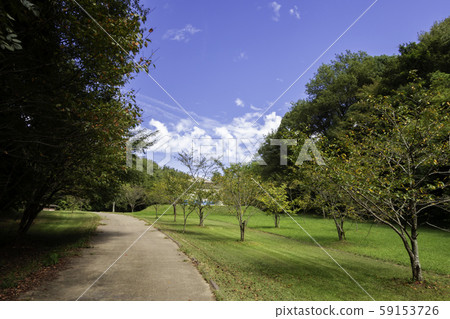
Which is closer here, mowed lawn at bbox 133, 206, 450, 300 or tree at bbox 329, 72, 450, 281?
mowed lawn at bbox 133, 206, 450, 300

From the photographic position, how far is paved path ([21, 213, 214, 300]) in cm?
584

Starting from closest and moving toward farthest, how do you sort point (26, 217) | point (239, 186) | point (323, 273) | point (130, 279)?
1. point (130, 279)
2. point (323, 273)
3. point (26, 217)
4. point (239, 186)

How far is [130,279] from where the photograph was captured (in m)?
7.04

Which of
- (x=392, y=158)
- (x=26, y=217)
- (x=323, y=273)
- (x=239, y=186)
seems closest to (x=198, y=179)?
(x=239, y=186)

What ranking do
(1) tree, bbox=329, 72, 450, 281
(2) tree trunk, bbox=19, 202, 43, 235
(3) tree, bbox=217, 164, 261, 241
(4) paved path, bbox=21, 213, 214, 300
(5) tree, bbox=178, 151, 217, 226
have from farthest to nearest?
1. (5) tree, bbox=178, 151, 217, 226
2. (3) tree, bbox=217, 164, 261, 241
3. (2) tree trunk, bbox=19, 202, 43, 235
4. (1) tree, bbox=329, 72, 450, 281
5. (4) paved path, bbox=21, 213, 214, 300

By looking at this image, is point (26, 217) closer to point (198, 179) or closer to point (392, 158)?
point (198, 179)

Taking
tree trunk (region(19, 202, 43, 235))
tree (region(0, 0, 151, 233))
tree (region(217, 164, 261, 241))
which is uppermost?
tree (region(0, 0, 151, 233))

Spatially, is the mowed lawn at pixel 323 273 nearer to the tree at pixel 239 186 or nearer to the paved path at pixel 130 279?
the paved path at pixel 130 279

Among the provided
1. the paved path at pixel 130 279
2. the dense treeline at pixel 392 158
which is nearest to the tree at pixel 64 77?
the paved path at pixel 130 279

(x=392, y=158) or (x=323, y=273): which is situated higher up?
(x=392, y=158)

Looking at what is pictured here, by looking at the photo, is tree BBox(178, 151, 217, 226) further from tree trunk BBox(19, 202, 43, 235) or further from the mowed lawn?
tree trunk BBox(19, 202, 43, 235)

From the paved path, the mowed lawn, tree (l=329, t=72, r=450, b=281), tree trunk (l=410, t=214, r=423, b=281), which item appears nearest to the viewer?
the paved path

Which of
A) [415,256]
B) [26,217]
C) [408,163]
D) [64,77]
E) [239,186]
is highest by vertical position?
[64,77]

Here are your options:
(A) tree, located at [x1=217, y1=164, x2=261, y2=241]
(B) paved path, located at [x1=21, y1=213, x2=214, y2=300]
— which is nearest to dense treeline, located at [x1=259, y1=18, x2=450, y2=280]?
(B) paved path, located at [x1=21, y1=213, x2=214, y2=300]
